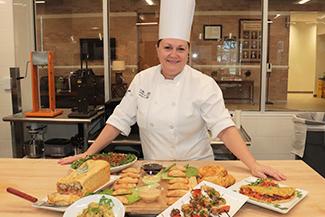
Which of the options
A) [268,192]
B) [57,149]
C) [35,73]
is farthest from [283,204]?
[35,73]

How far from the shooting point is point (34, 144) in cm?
330

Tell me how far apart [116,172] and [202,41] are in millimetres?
3675

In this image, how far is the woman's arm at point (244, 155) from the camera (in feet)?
4.71

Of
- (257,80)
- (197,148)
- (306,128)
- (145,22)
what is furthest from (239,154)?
(145,22)

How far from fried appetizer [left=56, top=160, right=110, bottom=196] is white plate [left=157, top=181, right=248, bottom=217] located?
0.29 metres

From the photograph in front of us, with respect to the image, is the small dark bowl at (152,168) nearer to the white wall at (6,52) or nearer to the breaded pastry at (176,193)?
the breaded pastry at (176,193)

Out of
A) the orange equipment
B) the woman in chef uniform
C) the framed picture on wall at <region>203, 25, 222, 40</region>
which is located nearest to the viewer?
the woman in chef uniform

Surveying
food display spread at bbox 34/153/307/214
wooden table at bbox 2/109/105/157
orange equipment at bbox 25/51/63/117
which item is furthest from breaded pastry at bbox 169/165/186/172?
orange equipment at bbox 25/51/63/117

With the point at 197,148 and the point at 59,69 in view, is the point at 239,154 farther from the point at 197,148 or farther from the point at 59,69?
the point at 59,69

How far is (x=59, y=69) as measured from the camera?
5508 mm

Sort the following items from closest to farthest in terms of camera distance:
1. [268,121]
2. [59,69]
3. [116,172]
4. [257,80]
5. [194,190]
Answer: [194,190], [116,172], [268,121], [257,80], [59,69]

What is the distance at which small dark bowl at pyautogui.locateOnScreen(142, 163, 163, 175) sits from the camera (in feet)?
4.81

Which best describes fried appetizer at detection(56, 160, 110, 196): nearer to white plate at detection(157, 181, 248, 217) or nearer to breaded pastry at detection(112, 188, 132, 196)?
breaded pastry at detection(112, 188, 132, 196)

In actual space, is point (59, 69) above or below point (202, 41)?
below
